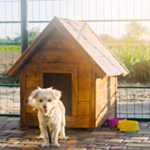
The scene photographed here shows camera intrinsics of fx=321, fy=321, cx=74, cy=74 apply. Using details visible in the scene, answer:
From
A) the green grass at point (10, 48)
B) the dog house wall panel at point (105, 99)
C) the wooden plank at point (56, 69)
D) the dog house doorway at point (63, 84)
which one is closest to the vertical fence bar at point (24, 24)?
the green grass at point (10, 48)

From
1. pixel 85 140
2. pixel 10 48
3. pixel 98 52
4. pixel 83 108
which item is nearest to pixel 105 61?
pixel 98 52

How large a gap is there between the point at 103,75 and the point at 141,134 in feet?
4.22

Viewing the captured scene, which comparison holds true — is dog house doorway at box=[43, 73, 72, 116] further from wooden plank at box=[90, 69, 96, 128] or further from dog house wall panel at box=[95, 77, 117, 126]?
wooden plank at box=[90, 69, 96, 128]

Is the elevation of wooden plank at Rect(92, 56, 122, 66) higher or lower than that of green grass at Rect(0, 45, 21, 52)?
lower

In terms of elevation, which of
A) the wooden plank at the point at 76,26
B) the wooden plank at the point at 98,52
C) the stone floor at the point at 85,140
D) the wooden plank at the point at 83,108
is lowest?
the stone floor at the point at 85,140

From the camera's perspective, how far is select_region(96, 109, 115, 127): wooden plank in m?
6.07

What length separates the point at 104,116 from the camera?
6410 mm

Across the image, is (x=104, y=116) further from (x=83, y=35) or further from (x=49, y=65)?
(x=83, y=35)

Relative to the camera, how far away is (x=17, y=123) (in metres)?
6.91

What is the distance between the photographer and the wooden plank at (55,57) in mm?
5926

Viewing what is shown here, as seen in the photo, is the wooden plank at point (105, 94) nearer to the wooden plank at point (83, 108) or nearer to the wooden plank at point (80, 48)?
the wooden plank at point (83, 108)

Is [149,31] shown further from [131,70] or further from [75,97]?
[75,97]

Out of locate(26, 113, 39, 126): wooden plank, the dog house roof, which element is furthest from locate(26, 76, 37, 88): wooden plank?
locate(26, 113, 39, 126): wooden plank

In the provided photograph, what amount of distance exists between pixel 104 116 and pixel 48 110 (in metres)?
1.93
